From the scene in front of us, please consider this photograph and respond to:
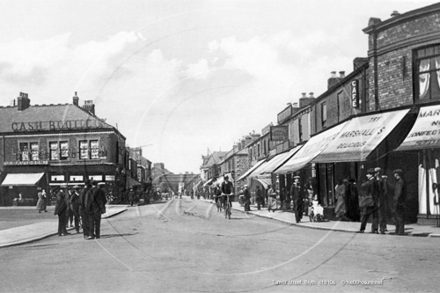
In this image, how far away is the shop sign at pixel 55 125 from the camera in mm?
46688

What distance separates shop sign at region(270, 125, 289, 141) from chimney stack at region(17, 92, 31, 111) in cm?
Answer: 2768

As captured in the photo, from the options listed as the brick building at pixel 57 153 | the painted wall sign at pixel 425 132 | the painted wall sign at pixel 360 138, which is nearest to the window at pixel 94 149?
the brick building at pixel 57 153

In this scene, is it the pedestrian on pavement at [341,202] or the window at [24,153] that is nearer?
the pedestrian on pavement at [341,202]

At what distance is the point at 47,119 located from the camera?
48.1 meters

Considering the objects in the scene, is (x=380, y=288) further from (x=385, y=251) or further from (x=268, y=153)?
(x=268, y=153)

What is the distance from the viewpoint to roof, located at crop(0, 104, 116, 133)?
4691 cm

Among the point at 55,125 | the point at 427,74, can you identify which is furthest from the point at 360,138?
the point at 55,125

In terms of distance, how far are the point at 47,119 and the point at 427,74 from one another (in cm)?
3864

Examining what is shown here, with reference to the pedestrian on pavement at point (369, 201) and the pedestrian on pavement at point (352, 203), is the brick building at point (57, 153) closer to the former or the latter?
the pedestrian on pavement at point (352, 203)

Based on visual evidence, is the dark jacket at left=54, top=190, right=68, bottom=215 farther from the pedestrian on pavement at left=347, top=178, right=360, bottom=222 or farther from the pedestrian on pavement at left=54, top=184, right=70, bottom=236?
the pedestrian on pavement at left=347, top=178, right=360, bottom=222

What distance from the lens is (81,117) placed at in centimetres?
4800

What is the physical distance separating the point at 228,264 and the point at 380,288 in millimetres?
2729

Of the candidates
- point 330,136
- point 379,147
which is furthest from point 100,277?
point 330,136

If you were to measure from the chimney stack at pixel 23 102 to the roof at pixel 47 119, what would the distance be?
364 mm
